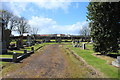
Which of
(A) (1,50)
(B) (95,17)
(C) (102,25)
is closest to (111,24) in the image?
(C) (102,25)

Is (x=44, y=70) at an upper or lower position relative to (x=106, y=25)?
lower

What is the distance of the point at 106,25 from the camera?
1317 cm

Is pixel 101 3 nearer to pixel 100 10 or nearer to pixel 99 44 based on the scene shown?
pixel 100 10

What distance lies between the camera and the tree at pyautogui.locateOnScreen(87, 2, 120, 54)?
13.0 m

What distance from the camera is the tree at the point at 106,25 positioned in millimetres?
13000

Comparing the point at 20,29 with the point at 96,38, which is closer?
the point at 96,38

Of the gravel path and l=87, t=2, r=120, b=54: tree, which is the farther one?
l=87, t=2, r=120, b=54: tree

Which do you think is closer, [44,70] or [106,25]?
[44,70]

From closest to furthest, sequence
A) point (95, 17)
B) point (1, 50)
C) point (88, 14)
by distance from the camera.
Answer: point (95, 17) < point (88, 14) < point (1, 50)

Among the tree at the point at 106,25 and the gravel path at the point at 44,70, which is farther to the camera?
the tree at the point at 106,25

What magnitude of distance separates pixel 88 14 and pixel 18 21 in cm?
6637

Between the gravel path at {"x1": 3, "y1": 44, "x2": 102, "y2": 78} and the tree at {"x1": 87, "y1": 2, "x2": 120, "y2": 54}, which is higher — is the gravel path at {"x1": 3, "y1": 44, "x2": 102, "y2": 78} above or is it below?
below

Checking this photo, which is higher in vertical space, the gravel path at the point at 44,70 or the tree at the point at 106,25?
the tree at the point at 106,25

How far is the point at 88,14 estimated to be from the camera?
15.0m
